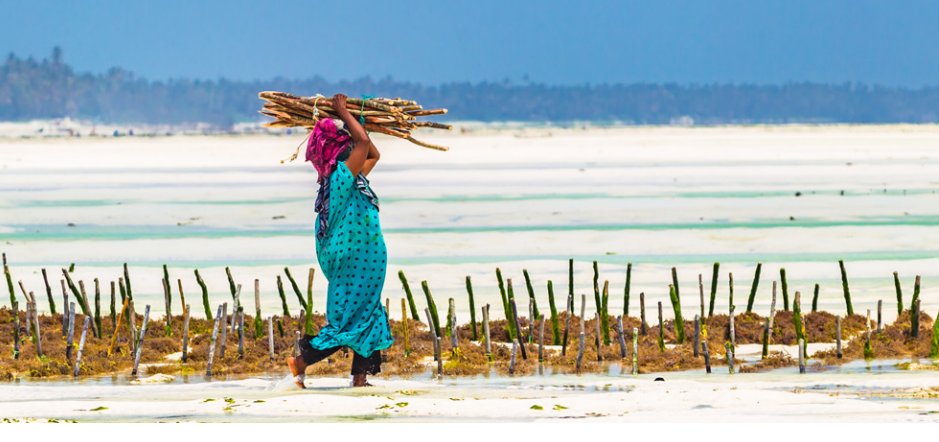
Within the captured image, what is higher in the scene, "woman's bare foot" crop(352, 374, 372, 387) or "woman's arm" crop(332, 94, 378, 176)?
"woman's arm" crop(332, 94, 378, 176)

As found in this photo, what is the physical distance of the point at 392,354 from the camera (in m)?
9.60

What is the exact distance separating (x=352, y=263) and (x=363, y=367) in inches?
Answer: 21.8

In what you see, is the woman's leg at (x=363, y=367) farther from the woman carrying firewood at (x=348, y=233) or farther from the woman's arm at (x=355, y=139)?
the woman's arm at (x=355, y=139)

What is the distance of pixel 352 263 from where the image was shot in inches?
321

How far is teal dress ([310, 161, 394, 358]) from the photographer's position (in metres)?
8.12

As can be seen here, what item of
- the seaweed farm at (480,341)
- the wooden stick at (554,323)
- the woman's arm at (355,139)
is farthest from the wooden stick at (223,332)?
the wooden stick at (554,323)

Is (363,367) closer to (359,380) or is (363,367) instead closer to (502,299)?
(359,380)

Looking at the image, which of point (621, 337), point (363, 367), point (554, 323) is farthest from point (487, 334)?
point (363, 367)

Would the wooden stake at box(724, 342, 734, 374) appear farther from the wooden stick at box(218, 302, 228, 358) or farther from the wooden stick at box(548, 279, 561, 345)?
the wooden stick at box(218, 302, 228, 358)

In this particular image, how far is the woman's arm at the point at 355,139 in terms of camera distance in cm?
805

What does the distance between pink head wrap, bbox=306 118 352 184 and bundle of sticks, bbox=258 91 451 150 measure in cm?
11

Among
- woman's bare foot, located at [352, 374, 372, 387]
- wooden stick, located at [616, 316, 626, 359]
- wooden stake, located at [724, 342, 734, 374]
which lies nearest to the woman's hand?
woman's bare foot, located at [352, 374, 372, 387]

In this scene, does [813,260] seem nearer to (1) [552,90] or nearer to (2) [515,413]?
(2) [515,413]

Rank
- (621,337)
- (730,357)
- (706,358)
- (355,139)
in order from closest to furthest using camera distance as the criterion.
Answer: (355,139) < (706,358) < (730,357) < (621,337)
